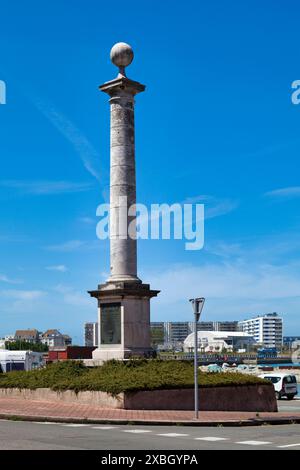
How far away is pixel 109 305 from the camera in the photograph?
86.7 ft

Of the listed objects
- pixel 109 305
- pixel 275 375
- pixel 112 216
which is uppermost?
pixel 112 216

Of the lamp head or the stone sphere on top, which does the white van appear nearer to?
the stone sphere on top

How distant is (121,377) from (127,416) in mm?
3604

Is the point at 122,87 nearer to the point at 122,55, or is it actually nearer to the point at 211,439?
the point at 122,55

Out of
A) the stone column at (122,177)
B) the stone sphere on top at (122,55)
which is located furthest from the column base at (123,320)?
the stone sphere on top at (122,55)

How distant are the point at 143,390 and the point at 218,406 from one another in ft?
9.51

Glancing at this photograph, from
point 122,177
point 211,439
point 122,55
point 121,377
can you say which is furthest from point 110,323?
point 211,439

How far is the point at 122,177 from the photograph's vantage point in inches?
1088

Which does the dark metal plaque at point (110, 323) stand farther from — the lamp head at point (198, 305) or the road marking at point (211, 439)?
the road marking at point (211, 439)

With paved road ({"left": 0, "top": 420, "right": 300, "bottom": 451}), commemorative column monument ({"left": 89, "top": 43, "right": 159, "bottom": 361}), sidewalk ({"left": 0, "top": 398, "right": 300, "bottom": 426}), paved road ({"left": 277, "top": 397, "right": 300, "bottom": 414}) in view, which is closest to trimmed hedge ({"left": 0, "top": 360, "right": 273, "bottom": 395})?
sidewalk ({"left": 0, "top": 398, "right": 300, "bottom": 426})

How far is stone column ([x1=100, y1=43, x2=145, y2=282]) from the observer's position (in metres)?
27.4

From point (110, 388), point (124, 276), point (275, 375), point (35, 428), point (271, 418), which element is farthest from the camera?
point (275, 375)

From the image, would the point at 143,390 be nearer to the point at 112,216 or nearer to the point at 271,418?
the point at 271,418
